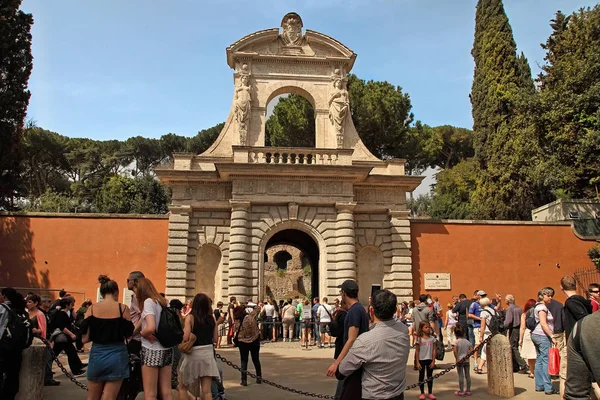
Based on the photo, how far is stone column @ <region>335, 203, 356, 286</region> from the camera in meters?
19.2

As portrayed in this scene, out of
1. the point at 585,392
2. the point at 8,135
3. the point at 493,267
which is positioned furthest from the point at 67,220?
the point at 585,392

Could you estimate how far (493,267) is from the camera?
2119 centimetres

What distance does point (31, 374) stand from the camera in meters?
7.74

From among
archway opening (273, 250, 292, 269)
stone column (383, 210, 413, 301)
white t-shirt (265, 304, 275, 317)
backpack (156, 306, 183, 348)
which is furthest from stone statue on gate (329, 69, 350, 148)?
archway opening (273, 250, 292, 269)

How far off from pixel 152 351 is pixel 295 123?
31.3m

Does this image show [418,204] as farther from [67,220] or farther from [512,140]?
[67,220]

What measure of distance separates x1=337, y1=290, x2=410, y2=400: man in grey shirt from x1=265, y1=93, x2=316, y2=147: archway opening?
31688 mm

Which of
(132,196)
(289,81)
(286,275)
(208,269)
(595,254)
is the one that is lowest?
(286,275)

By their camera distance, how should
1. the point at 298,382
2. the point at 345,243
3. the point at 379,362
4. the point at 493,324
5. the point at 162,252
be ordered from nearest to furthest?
1. the point at 379,362
2. the point at 493,324
3. the point at 298,382
4. the point at 345,243
5. the point at 162,252

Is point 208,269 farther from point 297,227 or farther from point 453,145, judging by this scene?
point 453,145

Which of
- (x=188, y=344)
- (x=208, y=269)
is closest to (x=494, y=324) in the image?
(x=188, y=344)

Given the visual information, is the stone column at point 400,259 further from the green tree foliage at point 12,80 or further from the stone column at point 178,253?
the green tree foliage at point 12,80

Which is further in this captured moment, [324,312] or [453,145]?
[453,145]

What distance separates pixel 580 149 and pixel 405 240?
8181 millimetres
